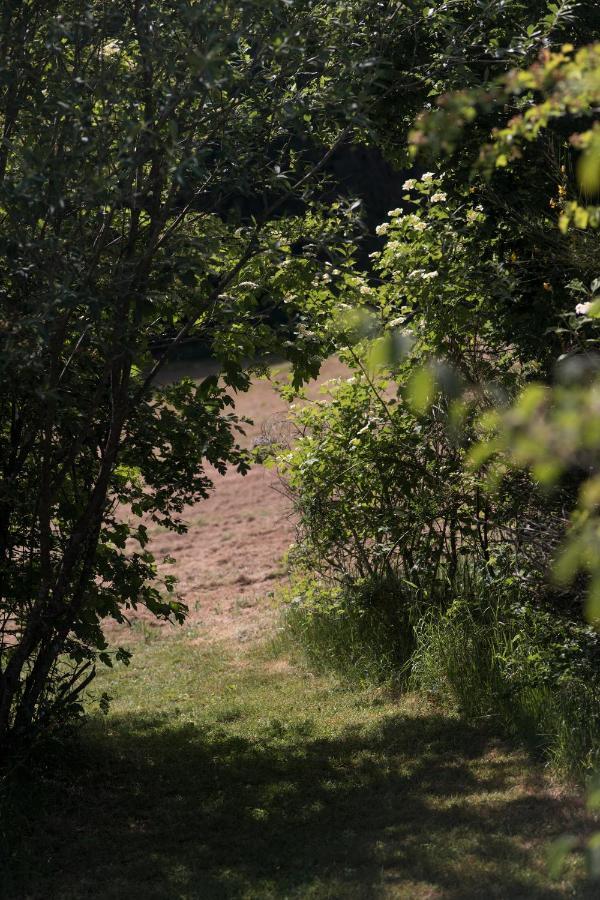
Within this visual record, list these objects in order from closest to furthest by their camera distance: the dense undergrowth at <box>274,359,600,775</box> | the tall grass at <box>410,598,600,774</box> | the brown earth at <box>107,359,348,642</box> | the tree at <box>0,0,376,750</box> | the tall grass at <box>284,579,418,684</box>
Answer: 1. the tree at <box>0,0,376,750</box>
2. the tall grass at <box>410,598,600,774</box>
3. the dense undergrowth at <box>274,359,600,775</box>
4. the tall grass at <box>284,579,418,684</box>
5. the brown earth at <box>107,359,348,642</box>

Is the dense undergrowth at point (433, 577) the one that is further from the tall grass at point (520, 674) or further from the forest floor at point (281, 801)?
the forest floor at point (281, 801)

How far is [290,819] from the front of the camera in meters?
5.16

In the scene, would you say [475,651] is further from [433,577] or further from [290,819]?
[290,819]

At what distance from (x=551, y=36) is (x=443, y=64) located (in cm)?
82

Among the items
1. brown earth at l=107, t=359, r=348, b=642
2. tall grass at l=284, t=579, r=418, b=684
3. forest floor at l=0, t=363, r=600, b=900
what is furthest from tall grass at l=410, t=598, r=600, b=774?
brown earth at l=107, t=359, r=348, b=642

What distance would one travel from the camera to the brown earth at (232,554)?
→ 9.62 metres

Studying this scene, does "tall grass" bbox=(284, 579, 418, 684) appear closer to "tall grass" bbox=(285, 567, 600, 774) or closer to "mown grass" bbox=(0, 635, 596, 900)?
"tall grass" bbox=(285, 567, 600, 774)

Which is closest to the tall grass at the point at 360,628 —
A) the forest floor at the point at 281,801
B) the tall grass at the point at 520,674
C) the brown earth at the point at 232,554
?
the forest floor at the point at 281,801

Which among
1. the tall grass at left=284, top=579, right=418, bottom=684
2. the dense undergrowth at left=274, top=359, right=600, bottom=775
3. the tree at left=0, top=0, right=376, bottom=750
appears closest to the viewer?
the tree at left=0, top=0, right=376, bottom=750

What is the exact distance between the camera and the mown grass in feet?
14.5

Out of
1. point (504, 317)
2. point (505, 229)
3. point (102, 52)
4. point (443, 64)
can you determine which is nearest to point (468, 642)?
point (504, 317)

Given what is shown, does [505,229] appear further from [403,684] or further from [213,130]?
[403,684]

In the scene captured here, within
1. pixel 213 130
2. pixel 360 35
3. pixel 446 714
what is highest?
pixel 360 35

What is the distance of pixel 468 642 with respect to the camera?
20.7 feet
